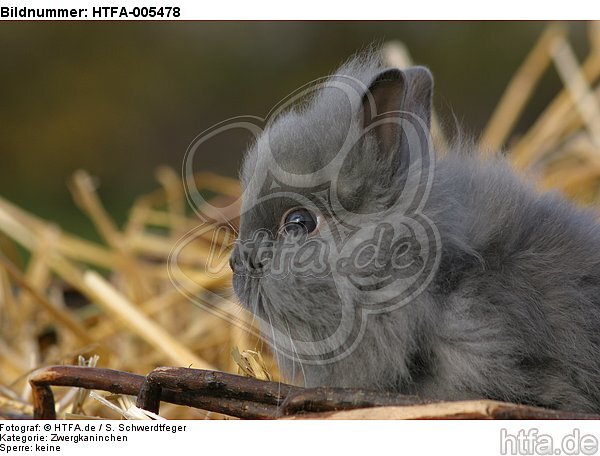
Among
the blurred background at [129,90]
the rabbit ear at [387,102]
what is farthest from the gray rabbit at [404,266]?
the blurred background at [129,90]

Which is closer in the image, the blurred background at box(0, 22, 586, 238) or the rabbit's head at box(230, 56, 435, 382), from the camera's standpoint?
the rabbit's head at box(230, 56, 435, 382)

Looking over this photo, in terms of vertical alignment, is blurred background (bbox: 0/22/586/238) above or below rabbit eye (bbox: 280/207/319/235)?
above

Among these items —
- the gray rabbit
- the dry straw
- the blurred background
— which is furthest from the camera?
the blurred background

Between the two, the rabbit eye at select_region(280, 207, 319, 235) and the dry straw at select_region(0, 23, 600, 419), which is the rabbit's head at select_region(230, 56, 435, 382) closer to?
the rabbit eye at select_region(280, 207, 319, 235)

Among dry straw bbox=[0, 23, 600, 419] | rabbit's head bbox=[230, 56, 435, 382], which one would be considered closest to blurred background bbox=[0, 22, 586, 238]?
dry straw bbox=[0, 23, 600, 419]

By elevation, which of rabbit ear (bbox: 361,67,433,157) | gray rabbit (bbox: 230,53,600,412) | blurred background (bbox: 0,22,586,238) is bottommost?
gray rabbit (bbox: 230,53,600,412)

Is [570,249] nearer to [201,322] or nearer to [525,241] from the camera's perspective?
[525,241]

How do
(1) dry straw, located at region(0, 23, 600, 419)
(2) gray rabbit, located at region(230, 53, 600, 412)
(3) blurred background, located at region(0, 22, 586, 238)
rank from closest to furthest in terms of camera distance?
1. (2) gray rabbit, located at region(230, 53, 600, 412)
2. (1) dry straw, located at region(0, 23, 600, 419)
3. (3) blurred background, located at region(0, 22, 586, 238)

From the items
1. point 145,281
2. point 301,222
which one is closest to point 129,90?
point 145,281
